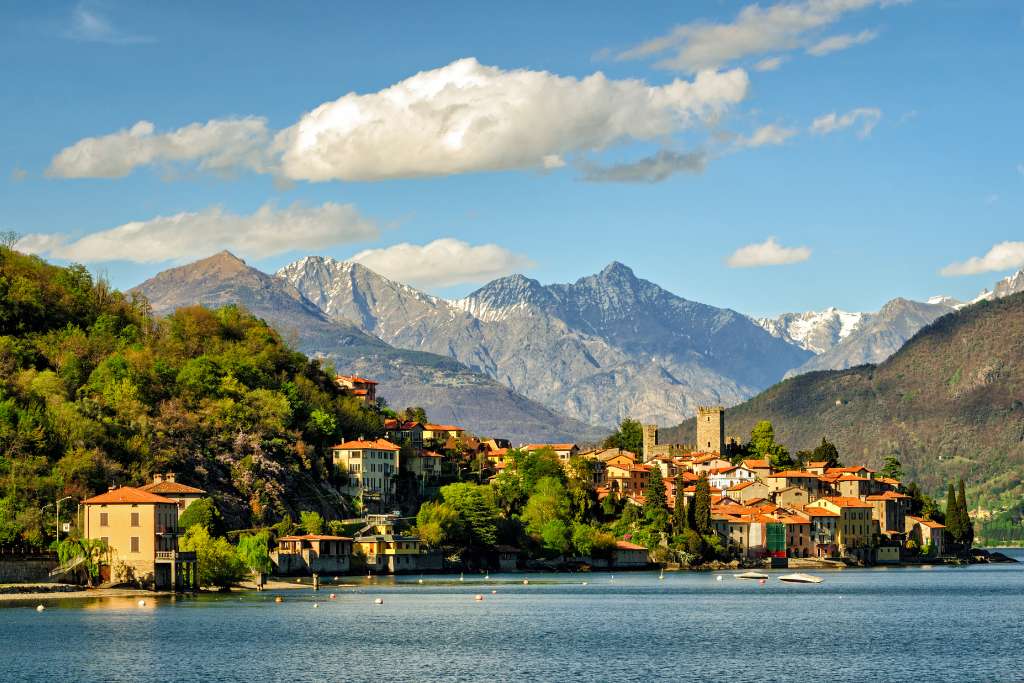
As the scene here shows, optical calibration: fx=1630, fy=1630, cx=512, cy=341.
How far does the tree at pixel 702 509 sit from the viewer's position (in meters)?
188

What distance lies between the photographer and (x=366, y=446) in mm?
184500

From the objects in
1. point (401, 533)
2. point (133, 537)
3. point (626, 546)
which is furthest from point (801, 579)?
point (133, 537)

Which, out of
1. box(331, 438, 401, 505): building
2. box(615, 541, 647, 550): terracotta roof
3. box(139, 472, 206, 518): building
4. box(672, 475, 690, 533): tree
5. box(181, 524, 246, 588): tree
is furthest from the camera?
box(615, 541, 647, 550): terracotta roof

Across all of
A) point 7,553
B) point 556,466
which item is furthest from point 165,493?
point 556,466

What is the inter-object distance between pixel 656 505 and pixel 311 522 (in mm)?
49362

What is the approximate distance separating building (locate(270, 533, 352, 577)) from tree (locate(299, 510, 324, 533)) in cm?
69

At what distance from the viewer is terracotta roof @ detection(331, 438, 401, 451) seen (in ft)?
602

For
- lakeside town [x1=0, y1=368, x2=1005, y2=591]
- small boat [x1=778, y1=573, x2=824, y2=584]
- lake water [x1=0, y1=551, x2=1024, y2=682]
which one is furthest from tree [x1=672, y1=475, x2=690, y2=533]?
lake water [x1=0, y1=551, x2=1024, y2=682]

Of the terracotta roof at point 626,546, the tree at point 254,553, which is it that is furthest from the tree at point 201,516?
the terracotta roof at point 626,546

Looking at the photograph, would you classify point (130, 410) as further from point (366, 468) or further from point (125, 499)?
point (125, 499)

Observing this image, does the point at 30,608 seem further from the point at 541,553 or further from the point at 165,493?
the point at 541,553

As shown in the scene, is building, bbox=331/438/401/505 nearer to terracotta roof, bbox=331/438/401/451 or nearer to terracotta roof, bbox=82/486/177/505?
terracotta roof, bbox=331/438/401/451

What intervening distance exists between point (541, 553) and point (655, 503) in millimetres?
16912

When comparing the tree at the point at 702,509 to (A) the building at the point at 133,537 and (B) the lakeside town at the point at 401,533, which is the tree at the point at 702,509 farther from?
(A) the building at the point at 133,537
